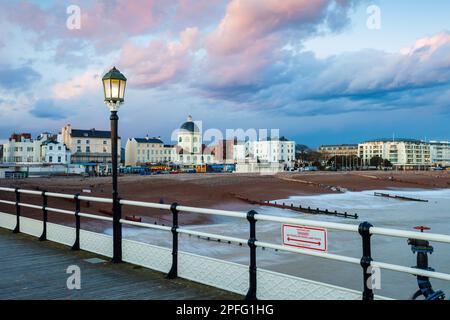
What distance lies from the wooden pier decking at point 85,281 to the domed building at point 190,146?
13620 cm

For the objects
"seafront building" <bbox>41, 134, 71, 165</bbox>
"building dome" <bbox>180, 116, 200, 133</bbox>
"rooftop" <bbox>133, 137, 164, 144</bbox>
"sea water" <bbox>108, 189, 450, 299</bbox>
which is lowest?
"sea water" <bbox>108, 189, 450, 299</bbox>

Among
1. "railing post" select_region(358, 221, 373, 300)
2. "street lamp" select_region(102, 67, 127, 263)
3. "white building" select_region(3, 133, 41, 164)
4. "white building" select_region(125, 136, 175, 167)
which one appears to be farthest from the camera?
"white building" select_region(125, 136, 175, 167)

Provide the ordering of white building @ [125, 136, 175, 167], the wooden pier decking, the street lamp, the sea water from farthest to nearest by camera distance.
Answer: white building @ [125, 136, 175, 167] → the sea water → the street lamp → the wooden pier decking

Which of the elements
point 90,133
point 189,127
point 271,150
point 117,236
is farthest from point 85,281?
point 271,150

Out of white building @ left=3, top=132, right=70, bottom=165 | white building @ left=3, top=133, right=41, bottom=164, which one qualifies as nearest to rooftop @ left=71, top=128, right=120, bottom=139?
white building @ left=3, top=132, right=70, bottom=165

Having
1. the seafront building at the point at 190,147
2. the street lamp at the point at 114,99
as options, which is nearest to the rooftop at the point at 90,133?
the seafront building at the point at 190,147

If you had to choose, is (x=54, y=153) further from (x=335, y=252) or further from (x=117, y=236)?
(x=117, y=236)

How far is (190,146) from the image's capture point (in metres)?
145

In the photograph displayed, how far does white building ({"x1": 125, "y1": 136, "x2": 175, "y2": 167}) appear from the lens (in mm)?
138625

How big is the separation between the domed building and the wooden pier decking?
13620cm

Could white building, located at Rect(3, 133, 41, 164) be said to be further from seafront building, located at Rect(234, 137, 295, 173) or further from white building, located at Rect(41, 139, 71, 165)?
seafront building, located at Rect(234, 137, 295, 173)

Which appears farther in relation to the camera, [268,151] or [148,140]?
[268,151]

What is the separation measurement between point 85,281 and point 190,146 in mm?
139481

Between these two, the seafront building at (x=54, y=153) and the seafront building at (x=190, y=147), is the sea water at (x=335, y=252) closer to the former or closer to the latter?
the seafront building at (x=54, y=153)
